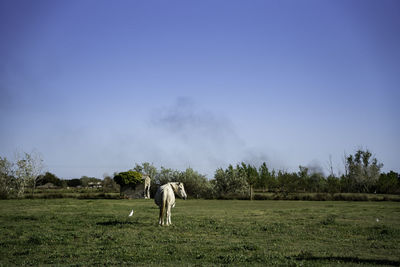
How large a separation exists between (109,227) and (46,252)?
636 centimetres

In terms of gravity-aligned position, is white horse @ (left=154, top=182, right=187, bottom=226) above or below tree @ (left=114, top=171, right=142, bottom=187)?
below

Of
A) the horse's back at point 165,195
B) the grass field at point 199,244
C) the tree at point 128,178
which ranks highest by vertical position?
the tree at point 128,178

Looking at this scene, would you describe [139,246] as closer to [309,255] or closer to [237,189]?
[309,255]

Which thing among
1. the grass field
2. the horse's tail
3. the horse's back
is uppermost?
the horse's back

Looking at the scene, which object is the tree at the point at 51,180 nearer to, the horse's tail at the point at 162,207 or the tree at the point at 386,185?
the tree at the point at 386,185

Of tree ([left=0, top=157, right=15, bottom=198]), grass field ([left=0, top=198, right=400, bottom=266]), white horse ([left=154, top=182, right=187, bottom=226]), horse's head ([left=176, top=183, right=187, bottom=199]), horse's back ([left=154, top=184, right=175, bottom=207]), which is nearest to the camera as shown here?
grass field ([left=0, top=198, right=400, bottom=266])

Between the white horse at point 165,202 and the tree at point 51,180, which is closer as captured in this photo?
the white horse at point 165,202

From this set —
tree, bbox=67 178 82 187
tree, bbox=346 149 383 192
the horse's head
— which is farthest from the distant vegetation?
tree, bbox=67 178 82 187

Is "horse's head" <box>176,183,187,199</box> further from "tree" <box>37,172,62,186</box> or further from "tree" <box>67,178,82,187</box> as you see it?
"tree" <box>67,178,82,187</box>

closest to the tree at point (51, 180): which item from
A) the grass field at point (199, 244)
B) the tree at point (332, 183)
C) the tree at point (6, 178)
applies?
the tree at point (6, 178)

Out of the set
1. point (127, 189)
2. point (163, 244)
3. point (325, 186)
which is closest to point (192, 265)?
point (163, 244)

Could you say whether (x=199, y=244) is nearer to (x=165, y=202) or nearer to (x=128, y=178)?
(x=165, y=202)

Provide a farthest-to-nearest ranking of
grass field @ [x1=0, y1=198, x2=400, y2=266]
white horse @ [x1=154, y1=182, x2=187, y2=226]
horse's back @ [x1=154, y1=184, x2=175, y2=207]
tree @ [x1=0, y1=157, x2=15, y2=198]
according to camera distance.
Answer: tree @ [x1=0, y1=157, x2=15, y2=198], horse's back @ [x1=154, y1=184, x2=175, y2=207], white horse @ [x1=154, y1=182, x2=187, y2=226], grass field @ [x1=0, y1=198, x2=400, y2=266]

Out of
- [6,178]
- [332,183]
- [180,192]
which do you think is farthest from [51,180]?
[180,192]
